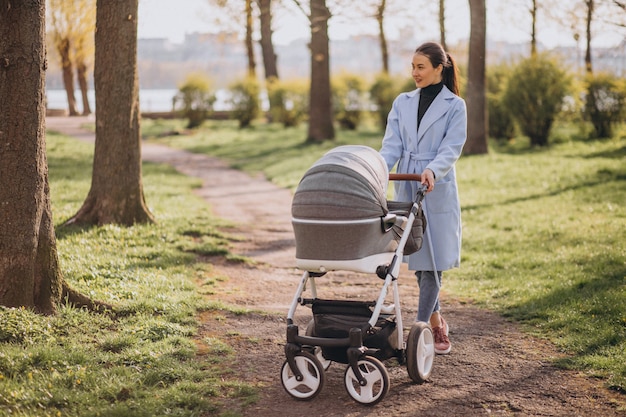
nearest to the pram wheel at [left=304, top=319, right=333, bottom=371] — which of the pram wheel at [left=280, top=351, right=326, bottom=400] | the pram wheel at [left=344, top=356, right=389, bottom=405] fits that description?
the pram wheel at [left=280, top=351, right=326, bottom=400]

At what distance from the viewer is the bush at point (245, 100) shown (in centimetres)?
3069

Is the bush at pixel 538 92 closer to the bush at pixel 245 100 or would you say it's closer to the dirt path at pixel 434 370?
the bush at pixel 245 100

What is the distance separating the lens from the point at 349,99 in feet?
93.3

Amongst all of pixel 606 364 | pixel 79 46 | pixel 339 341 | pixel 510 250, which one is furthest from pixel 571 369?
pixel 79 46

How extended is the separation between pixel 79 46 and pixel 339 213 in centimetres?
3003

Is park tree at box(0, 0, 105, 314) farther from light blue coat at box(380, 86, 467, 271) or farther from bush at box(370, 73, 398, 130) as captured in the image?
bush at box(370, 73, 398, 130)

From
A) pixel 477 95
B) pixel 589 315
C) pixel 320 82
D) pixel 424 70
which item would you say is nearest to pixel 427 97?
pixel 424 70

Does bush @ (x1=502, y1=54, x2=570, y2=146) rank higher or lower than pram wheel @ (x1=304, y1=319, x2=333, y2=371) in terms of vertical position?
higher

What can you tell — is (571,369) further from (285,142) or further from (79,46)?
(79,46)

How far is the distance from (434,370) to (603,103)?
1774 centimetres

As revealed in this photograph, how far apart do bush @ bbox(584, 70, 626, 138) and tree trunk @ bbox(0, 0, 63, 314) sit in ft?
58.6

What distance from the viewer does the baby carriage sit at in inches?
172

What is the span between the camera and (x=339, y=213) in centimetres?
435

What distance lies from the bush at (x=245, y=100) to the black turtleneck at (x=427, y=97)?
25.8 metres
